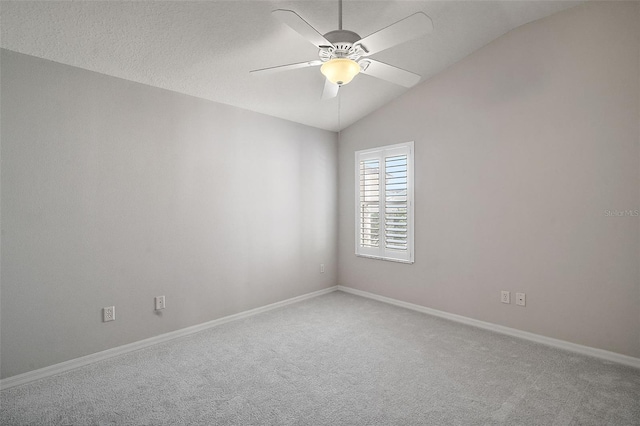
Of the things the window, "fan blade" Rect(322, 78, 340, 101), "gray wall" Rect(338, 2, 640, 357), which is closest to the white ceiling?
"gray wall" Rect(338, 2, 640, 357)

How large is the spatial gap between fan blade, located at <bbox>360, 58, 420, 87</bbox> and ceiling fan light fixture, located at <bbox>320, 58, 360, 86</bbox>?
0.18m

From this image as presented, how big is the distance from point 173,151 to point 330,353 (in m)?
2.40

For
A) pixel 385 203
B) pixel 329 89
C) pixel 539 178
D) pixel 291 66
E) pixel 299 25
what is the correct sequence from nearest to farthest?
pixel 299 25 < pixel 291 66 < pixel 329 89 < pixel 539 178 < pixel 385 203

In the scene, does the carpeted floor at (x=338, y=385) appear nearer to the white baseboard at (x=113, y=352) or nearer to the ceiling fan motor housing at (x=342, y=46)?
the white baseboard at (x=113, y=352)

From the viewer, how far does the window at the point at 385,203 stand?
13.3 ft

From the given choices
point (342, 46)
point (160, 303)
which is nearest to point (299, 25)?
point (342, 46)

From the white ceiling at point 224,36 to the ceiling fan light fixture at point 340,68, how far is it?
73 centimetres

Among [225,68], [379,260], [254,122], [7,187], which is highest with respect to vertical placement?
[225,68]

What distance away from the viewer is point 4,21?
2.11 metres

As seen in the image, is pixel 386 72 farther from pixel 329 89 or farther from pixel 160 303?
pixel 160 303

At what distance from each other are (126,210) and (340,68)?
222 cm

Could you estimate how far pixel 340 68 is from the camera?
2.02 m

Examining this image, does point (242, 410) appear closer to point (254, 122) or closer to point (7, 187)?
point (7, 187)

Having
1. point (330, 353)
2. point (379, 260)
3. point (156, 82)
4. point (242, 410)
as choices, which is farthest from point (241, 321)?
point (156, 82)
